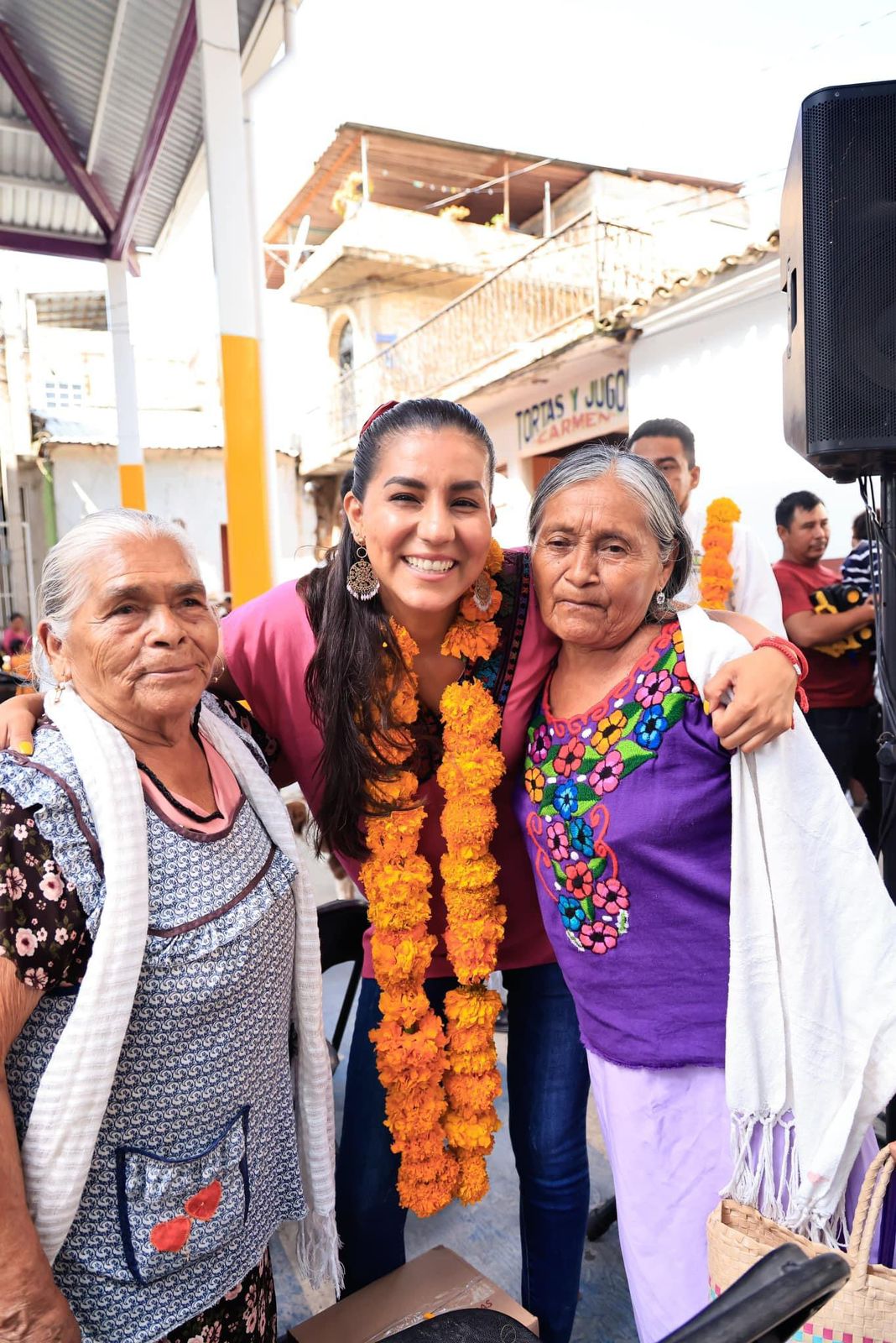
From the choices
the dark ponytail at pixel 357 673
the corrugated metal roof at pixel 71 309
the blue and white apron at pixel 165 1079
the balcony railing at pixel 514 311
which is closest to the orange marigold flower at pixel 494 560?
the dark ponytail at pixel 357 673

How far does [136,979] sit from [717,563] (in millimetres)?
2867

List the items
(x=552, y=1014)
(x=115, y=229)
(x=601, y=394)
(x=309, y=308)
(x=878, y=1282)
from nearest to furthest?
(x=878, y=1282), (x=552, y=1014), (x=115, y=229), (x=601, y=394), (x=309, y=308)

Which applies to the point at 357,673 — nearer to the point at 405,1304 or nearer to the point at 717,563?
the point at 405,1304

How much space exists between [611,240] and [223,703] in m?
10.4

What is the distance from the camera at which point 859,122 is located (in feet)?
6.03

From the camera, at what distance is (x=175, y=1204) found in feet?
4.14

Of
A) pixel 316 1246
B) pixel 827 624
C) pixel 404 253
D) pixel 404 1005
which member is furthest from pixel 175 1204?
pixel 404 253

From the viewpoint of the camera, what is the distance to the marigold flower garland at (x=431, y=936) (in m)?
1.80

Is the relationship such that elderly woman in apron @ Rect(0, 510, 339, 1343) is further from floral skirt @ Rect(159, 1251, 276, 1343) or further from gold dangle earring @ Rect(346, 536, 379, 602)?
gold dangle earring @ Rect(346, 536, 379, 602)

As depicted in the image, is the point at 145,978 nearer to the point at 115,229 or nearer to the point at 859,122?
the point at 859,122

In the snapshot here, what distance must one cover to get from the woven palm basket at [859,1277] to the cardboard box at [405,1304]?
1.84 ft

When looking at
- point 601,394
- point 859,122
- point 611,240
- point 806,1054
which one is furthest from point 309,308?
point 806,1054

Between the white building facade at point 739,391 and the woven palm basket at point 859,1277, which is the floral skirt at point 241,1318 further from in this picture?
the white building facade at point 739,391

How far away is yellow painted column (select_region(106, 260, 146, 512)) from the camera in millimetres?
9008
